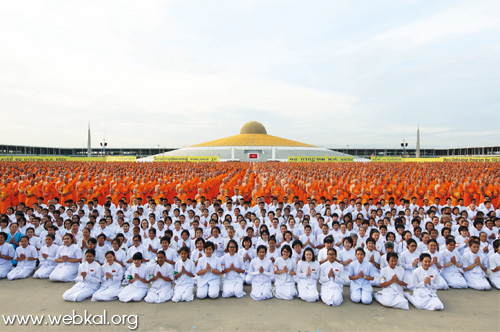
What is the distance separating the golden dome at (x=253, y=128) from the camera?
260 ft

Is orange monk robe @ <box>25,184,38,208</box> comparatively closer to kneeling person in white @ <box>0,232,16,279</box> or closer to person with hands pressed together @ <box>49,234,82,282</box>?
kneeling person in white @ <box>0,232,16,279</box>

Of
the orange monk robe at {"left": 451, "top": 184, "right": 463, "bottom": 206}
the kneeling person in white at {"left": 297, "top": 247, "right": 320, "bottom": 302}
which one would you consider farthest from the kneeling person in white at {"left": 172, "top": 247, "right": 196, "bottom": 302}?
the orange monk robe at {"left": 451, "top": 184, "right": 463, "bottom": 206}

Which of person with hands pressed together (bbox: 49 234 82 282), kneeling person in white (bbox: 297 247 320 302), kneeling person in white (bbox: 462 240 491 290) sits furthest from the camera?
person with hands pressed together (bbox: 49 234 82 282)

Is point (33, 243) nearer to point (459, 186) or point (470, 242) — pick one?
point (470, 242)

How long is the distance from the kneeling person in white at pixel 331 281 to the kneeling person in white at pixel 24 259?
5.46 meters

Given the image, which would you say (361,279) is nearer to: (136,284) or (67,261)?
(136,284)

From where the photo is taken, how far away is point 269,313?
478cm

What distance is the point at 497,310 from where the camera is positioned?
4809 millimetres

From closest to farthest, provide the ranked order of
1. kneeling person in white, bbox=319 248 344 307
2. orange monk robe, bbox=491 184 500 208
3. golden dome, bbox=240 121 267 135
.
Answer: kneeling person in white, bbox=319 248 344 307 < orange monk robe, bbox=491 184 500 208 < golden dome, bbox=240 121 267 135

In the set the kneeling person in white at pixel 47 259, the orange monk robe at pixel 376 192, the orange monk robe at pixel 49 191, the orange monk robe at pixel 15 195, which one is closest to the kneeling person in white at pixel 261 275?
the kneeling person in white at pixel 47 259

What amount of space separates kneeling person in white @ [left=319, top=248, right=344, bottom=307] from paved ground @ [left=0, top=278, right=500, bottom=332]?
0.40 ft


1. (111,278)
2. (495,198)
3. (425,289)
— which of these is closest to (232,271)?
(111,278)

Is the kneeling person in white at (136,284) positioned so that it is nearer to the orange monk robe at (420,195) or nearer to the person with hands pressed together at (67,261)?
the person with hands pressed together at (67,261)

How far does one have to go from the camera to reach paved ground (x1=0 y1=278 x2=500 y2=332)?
4.35 m
